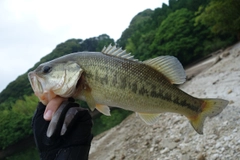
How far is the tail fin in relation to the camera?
3650 mm

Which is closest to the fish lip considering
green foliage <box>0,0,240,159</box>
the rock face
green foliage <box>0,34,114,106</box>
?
the rock face

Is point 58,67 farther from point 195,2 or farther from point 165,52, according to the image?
point 195,2

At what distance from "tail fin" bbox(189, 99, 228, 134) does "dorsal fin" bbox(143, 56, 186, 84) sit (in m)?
0.52

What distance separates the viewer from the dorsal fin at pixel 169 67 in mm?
3459

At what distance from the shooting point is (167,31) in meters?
49.8

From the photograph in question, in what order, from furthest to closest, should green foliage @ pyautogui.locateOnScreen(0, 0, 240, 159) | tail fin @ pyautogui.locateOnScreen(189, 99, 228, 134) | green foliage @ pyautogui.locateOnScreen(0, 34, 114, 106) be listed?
green foliage @ pyautogui.locateOnScreen(0, 34, 114, 106) → green foliage @ pyautogui.locateOnScreen(0, 0, 240, 159) → tail fin @ pyautogui.locateOnScreen(189, 99, 228, 134)

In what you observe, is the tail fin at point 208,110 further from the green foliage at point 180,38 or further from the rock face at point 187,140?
the green foliage at point 180,38

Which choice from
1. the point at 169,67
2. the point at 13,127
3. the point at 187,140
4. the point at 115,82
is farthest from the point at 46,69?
the point at 13,127

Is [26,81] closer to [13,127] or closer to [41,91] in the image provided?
[13,127]

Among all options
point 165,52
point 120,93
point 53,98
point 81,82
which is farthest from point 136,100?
point 165,52

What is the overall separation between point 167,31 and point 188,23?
4005 mm

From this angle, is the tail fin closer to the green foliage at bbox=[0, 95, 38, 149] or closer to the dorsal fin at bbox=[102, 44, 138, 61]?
the dorsal fin at bbox=[102, 44, 138, 61]

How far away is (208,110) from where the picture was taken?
3666mm

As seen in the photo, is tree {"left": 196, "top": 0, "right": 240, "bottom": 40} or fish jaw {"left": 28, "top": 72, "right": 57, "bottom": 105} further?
tree {"left": 196, "top": 0, "right": 240, "bottom": 40}
